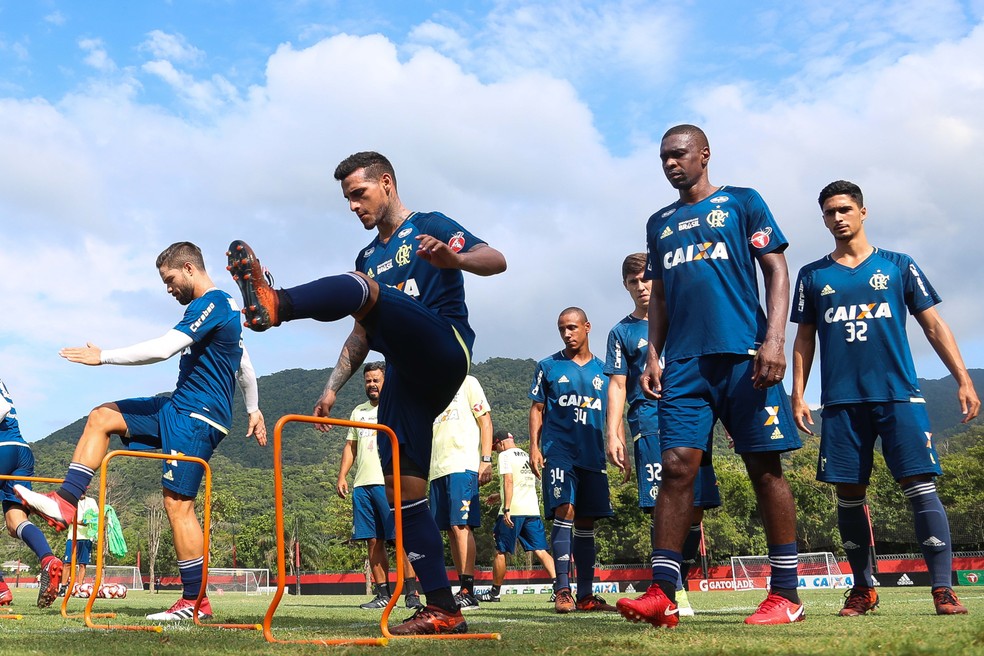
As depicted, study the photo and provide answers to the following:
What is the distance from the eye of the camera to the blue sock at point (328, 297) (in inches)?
140

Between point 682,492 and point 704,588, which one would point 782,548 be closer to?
point 682,492

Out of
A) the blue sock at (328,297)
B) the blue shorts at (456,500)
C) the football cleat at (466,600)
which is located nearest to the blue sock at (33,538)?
the blue shorts at (456,500)

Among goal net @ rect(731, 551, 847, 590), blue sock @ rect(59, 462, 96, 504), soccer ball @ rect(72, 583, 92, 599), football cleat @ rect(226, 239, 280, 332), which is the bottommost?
goal net @ rect(731, 551, 847, 590)

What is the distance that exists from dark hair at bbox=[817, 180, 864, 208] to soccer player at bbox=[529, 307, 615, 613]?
2.58 meters

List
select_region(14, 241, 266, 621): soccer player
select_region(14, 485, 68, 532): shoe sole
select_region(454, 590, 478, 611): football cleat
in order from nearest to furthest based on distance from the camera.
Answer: select_region(14, 485, 68, 532): shoe sole, select_region(14, 241, 266, 621): soccer player, select_region(454, 590, 478, 611): football cleat

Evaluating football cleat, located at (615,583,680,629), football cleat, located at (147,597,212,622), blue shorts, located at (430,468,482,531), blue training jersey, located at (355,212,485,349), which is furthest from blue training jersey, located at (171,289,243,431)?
football cleat, located at (615,583,680,629)

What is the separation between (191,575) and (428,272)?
3120 millimetres

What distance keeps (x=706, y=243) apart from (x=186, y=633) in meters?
3.40

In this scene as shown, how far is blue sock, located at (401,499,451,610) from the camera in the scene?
4332mm

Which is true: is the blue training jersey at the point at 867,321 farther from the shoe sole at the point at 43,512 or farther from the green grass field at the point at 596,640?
the shoe sole at the point at 43,512

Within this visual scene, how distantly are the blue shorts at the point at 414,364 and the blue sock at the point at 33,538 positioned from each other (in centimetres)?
541

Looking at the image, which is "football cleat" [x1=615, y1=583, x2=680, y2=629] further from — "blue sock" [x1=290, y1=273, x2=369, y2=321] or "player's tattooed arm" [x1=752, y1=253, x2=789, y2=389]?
"blue sock" [x1=290, y1=273, x2=369, y2=321]

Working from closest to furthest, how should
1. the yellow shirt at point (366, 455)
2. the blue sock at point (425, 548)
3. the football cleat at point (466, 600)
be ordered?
the blue sock at point (425, 548)
the football cleat at point (466, 600)
the yellow shirt at point (366, 455)

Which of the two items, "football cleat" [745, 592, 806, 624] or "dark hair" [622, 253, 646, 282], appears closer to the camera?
"football cleat" [745, 592, 806, 624]
